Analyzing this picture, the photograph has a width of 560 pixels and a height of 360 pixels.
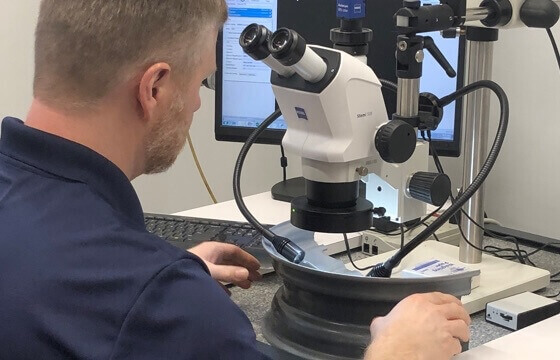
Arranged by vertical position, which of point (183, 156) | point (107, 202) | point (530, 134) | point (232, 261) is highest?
point (107, 202)

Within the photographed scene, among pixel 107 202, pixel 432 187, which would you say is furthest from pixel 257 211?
pixel 107 202

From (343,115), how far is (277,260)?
0.89ft

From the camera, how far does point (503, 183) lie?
6.17ft

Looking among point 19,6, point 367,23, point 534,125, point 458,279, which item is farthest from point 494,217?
point 19,6

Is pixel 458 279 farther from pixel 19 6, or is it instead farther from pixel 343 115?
pixel 19 6

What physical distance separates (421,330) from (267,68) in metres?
0.93

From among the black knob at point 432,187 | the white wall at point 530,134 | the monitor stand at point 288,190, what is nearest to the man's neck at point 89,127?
the black knob at point 432,187

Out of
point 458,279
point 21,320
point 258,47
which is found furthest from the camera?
point 458,279

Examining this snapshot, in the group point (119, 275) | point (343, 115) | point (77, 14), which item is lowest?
point (119, 275)

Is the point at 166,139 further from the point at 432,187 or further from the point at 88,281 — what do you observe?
the point at 432,187

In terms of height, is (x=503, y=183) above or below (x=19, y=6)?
below

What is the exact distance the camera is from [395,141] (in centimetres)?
111

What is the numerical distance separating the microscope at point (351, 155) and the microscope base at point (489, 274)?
0.37 feet

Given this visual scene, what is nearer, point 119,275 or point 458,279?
point 119,275
